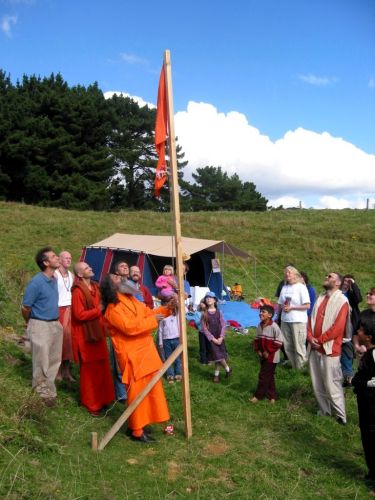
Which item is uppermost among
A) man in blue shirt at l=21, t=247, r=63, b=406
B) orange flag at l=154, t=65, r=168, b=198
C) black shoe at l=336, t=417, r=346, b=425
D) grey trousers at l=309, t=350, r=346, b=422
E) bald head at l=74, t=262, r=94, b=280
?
orange flag at l=154, t=65, r=168, b=198

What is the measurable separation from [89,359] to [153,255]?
8183 mm

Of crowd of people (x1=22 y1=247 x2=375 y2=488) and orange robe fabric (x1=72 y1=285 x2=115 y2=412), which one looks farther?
orange robe fabric (x1=72 y1=285 x2=115 y2=412)

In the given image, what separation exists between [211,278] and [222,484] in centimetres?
1099

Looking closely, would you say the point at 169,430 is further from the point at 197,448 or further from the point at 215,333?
the point at 215,333

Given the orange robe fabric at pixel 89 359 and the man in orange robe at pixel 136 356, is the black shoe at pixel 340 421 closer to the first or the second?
the man in orange robe at pixel 136 356

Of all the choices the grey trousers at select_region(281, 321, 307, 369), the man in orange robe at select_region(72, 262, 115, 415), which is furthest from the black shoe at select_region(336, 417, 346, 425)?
the man in orange robe at select_region(72, 262, 115, 415)

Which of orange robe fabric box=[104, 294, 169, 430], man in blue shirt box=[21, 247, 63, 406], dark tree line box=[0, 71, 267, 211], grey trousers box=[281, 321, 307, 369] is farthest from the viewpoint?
dark tree line box=[0, 71, 267, 211]

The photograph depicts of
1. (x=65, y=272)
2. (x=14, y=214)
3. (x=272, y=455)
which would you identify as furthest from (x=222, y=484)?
(x=14, y=214)

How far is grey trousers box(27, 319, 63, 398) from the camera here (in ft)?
17.0

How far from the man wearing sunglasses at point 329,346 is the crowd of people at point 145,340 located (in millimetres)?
11

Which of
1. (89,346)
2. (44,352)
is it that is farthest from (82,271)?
(44,352)

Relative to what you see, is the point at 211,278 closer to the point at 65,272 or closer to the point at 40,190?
the point at 65,272

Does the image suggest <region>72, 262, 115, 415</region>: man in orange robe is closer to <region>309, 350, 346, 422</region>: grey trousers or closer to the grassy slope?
the grassy slope

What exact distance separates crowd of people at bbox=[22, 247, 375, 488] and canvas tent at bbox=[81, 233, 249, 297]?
19.9 ft
